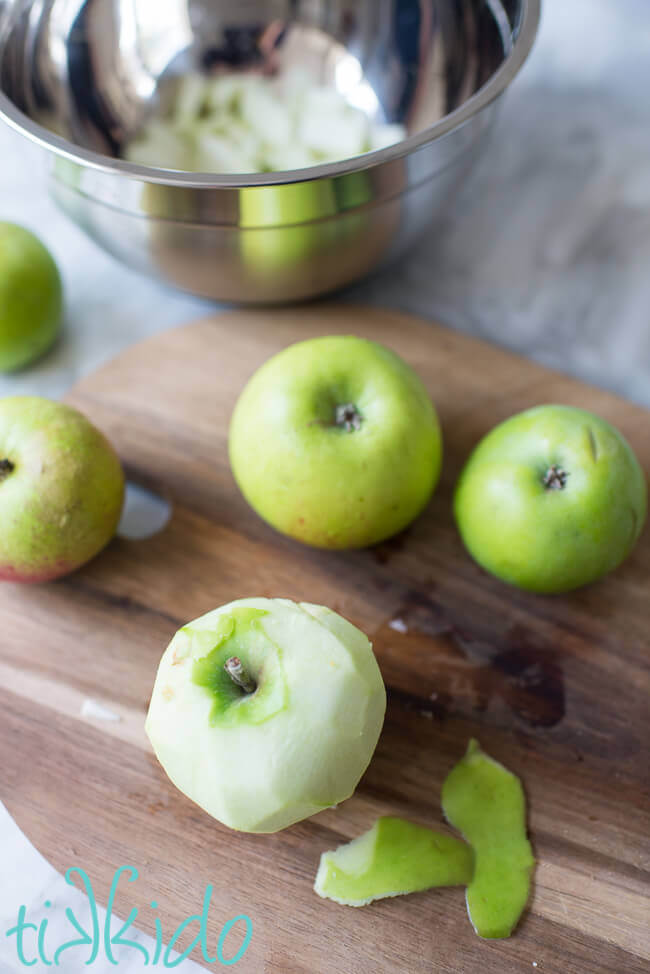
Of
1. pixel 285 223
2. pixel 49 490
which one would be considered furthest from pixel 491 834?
pixel 285 223

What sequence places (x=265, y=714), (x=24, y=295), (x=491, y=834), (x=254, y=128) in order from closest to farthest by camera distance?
1. (x=265, y=714)
2. (x=491, y=834)
3. (x=24, y=295)
4. (x=254, y=128)

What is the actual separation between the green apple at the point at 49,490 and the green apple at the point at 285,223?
0.31m

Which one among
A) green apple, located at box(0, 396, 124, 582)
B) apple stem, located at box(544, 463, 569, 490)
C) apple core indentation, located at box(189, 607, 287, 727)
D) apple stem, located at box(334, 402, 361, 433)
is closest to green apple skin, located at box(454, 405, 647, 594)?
apple stem, located at box(544, 463, 569, 490)

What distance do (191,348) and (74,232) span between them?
391mm

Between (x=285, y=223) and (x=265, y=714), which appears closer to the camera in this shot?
(x=265, y=714)

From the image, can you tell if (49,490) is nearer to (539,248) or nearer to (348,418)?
(348,418)

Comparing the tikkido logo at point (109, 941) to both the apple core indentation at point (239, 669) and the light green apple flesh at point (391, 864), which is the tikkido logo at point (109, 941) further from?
the apple core indentation at point (239, 669)

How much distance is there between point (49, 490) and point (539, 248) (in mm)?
898

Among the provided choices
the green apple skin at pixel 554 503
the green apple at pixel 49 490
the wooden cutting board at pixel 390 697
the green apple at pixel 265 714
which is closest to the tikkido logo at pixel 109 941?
the wooden cutting board at pixel 390 697

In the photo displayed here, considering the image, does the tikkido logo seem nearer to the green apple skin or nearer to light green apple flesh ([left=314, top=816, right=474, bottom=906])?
light green apple flesh ([left=314, top=816, right=474, bottom=906])

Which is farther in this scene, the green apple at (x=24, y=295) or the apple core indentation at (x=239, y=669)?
the green apple at (x=24, y=295)

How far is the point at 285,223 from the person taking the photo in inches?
38.9

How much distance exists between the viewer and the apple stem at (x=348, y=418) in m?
0.91

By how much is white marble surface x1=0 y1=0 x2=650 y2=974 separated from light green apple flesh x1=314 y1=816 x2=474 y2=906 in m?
0.71
